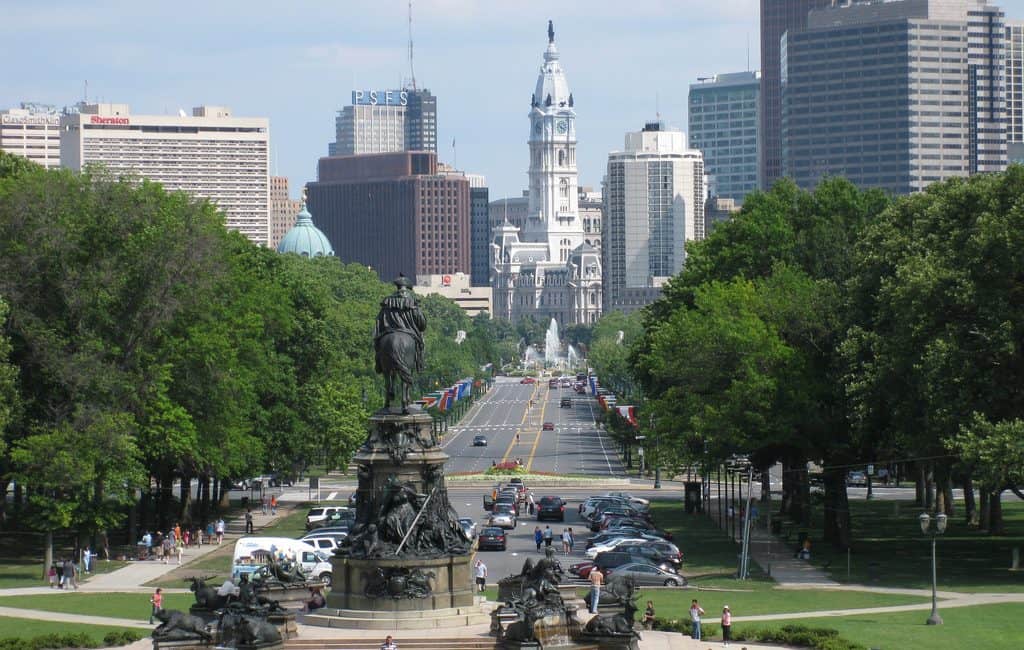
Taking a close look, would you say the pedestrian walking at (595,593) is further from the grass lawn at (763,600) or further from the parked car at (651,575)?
the parked car at (651,575)

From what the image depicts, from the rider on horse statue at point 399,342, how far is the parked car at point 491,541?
25.7 meters

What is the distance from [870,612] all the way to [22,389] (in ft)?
106

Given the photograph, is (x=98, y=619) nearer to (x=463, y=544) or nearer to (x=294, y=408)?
(x=463, y=544)

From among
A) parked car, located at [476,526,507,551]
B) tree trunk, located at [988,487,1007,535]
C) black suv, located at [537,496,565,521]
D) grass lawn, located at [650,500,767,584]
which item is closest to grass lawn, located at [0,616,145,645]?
grass lawn, located at [650,500,767,584]

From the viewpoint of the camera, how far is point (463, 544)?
49438mm

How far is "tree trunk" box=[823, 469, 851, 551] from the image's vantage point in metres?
76.3

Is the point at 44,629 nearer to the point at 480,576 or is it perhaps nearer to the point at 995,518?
the point at 480,576

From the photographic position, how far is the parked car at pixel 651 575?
64625 millimetres

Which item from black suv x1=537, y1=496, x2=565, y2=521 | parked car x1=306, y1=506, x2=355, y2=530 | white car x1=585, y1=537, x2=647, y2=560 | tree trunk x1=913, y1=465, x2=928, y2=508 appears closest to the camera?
white car x1=585, y1=537, x2=647, y2=560

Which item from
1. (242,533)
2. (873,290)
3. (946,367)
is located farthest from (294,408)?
(946,367)

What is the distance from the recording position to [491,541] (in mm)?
76562

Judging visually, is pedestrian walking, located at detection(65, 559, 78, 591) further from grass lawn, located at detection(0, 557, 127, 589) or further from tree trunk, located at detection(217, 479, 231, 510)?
tree trunk, located at detection(217, 479, 231, 510)

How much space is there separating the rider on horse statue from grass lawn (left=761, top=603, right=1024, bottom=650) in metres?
11.3

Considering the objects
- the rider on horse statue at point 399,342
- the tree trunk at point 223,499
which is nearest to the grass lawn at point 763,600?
the rider on horse statue at point 399,342
